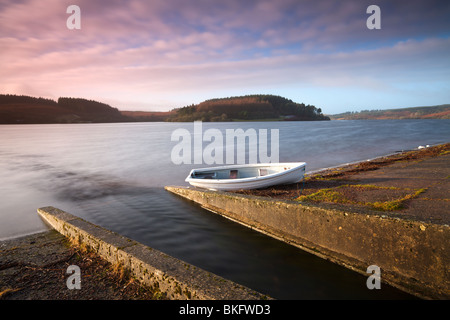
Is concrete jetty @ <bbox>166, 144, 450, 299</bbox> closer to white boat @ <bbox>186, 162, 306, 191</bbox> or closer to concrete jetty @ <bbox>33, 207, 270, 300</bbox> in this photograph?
white boat @ <bbox>186, 162, 306, 191</bbox>

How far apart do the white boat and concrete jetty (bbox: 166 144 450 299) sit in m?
1.93

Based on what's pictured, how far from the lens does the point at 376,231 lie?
4664mm

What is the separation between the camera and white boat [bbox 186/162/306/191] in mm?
10414

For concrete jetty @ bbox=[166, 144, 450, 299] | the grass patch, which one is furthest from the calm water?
the grass patch

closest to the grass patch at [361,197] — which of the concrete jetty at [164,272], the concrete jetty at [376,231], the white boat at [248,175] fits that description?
the concrete jetty at [376,231]

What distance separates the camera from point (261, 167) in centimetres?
1267

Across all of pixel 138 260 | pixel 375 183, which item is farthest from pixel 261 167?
pixel 138 260

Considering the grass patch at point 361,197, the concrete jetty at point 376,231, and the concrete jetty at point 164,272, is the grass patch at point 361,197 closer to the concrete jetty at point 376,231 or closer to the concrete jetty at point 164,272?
the concrete jetty at point 376,231

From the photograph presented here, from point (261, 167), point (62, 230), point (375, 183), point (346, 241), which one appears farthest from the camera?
point (261, 167)

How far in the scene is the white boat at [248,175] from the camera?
410 inches

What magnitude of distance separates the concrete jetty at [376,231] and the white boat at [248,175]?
Answer: 1932mm
